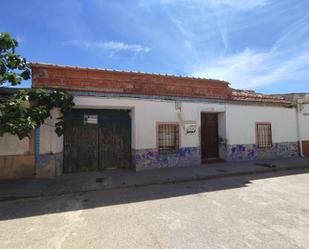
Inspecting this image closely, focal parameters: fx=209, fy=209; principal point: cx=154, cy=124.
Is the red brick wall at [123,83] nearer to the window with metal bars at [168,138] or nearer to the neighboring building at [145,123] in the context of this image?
the neighboring building at [145,123]

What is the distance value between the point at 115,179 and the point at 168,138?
10.5ft

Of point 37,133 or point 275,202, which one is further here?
point 37,133

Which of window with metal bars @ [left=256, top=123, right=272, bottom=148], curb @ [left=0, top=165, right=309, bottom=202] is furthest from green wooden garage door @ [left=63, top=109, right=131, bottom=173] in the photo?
window with metal bars @ [left=256, top=123, right=272, bottom=148]

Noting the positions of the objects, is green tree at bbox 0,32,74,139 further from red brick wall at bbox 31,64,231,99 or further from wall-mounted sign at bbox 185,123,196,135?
wall-mounted sign at bbox 185,123,196,135

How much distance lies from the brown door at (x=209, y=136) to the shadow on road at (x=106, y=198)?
11.2 feet

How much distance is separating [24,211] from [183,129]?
22.1 ft

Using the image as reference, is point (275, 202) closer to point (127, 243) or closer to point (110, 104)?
point (127, 243)

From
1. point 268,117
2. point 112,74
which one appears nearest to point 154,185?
point 112,74

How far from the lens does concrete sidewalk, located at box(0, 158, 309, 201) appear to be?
6223 mm

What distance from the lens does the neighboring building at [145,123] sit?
315 inches

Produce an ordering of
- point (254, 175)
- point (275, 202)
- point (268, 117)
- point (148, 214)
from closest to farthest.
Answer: point (148, 214) < point (275, 202) < point (254, 175) < point (268, 117)

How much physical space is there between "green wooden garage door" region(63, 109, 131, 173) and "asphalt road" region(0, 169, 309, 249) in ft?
9.29

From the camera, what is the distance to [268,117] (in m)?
11.7

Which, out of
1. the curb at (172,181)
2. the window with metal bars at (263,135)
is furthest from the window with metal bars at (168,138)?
the window with metal bars at (263,135)
